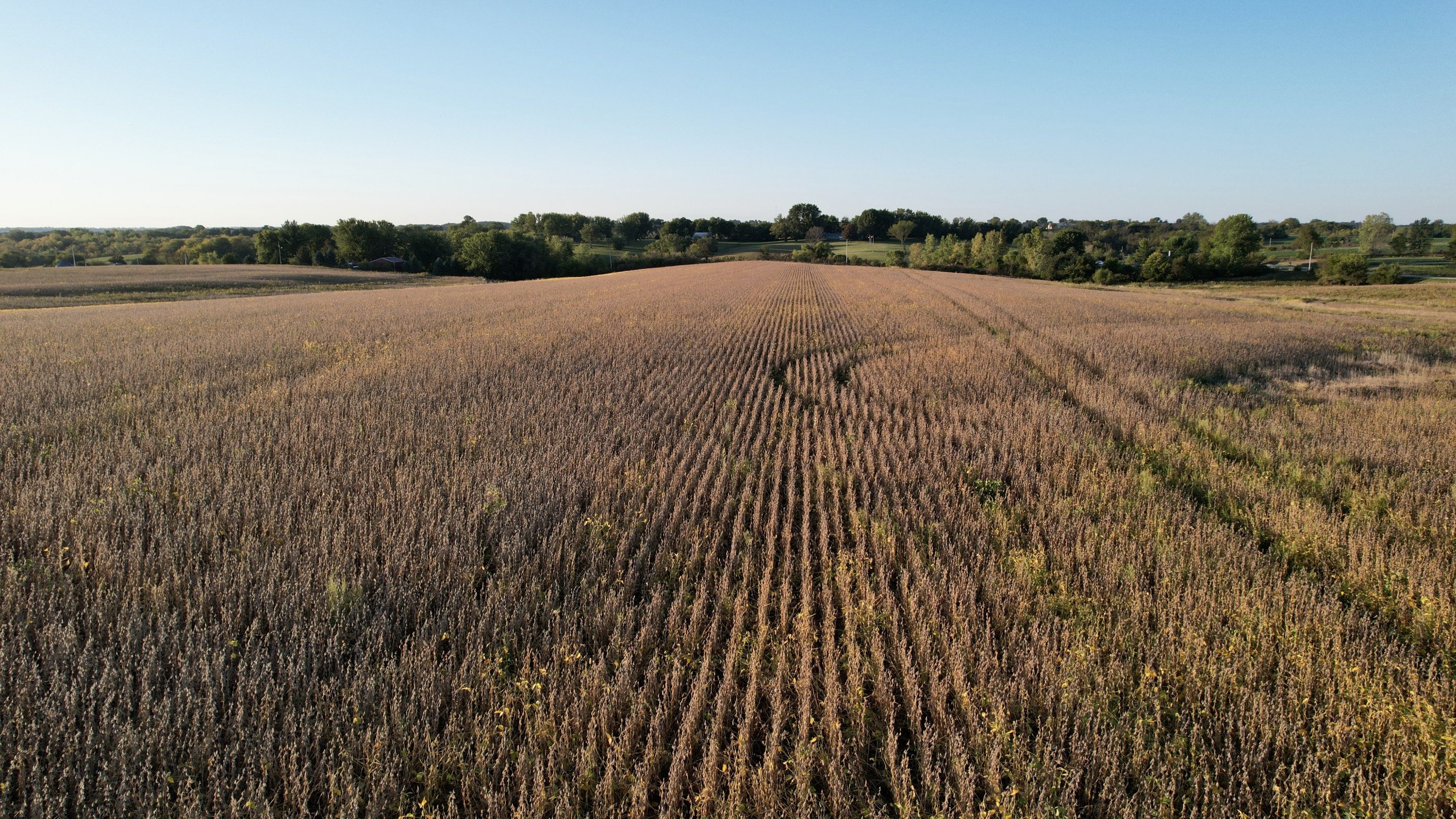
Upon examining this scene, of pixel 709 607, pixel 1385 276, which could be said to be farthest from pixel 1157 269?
pixel 709 607

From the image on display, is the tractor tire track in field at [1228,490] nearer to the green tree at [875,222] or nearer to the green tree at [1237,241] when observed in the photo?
the green tree at [1237,241]

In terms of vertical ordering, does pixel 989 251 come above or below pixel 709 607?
above

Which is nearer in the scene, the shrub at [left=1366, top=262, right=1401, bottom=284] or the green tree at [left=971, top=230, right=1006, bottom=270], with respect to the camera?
the shrub at [left=1366, top=262, right=1401, bottom=284]

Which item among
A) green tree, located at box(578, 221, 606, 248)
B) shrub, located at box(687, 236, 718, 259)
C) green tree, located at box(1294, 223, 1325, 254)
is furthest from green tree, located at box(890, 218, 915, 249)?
green tree, located at box(578, 221, 606, 248)

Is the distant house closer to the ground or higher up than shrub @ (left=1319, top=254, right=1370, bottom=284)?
A: higher up

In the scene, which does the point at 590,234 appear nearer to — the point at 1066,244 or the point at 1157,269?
the point at 1066,244

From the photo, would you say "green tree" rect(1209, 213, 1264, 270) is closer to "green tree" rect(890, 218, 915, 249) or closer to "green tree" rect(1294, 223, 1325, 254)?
"green tree" rect(1294, 223, 1325, 254)

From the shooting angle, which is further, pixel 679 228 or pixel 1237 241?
pixel 679 228
